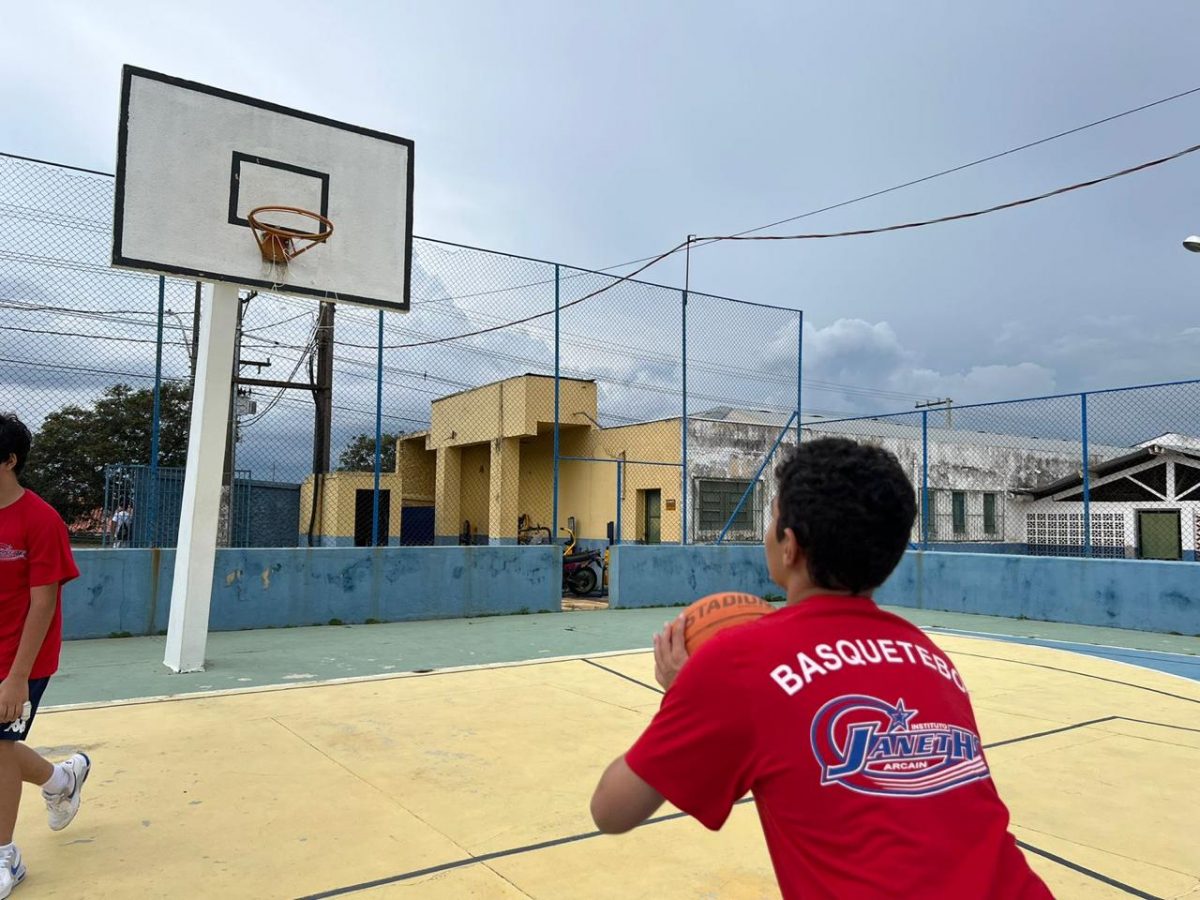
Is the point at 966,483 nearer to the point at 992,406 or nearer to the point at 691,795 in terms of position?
the point at 992,406

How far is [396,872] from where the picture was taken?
3.27 m

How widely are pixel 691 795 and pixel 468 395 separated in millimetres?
23189

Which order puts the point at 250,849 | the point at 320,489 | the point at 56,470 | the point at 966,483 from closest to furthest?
the point at 250,849 < the point at 56,470 < the point at 320,489 < the point at 966,483

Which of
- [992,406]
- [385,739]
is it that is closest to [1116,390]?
[992,406]

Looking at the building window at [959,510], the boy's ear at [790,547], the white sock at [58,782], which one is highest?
the building window at [959,510]

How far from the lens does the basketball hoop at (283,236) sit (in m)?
7.62

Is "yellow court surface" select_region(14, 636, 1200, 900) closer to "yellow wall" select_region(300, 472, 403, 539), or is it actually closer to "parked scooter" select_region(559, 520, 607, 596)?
"parked scooter" select_region(559, 520, 607, 596)

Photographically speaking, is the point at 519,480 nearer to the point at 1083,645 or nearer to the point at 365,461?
the point at 365,461

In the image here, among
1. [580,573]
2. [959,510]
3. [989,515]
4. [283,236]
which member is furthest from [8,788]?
[989,515]

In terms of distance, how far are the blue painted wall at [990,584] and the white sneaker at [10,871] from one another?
10.1m

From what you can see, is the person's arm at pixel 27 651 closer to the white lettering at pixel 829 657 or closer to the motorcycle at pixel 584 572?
the white lettering at pixel 829 657

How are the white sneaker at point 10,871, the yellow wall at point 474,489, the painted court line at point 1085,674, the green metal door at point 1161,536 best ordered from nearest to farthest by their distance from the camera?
the white sneaker at point 10,871, the painted court line at point 1085,674, the green metal door at point 1161,536, the yellow wall at point 474,489

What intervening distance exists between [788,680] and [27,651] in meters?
2.88

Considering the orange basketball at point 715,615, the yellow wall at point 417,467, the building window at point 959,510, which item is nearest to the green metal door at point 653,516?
the building window at point 959,510
